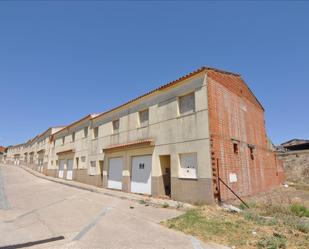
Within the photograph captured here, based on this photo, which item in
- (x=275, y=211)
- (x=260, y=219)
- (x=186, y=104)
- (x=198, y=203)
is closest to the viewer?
(x=260, y=219)

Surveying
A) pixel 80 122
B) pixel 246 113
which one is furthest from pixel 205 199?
pixel 80 122

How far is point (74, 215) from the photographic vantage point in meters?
8.46

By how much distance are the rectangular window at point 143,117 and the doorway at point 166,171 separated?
8.92 ft

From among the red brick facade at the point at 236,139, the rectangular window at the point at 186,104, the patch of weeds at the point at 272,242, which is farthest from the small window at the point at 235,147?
the patch of weeds at the point at 272,242

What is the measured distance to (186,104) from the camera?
40.1 ft

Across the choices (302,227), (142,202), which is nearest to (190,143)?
(142,202)

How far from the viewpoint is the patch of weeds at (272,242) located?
17.6 feet

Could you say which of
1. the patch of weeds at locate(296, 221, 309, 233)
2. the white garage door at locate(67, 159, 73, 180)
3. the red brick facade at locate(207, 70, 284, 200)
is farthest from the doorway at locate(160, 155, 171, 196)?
the white garage door at locate(67, 159, 73, 180)

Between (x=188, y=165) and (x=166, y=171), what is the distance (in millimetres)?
2165

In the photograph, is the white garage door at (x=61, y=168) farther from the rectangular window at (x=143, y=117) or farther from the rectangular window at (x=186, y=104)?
the rectangular window at (x=186, y=104)

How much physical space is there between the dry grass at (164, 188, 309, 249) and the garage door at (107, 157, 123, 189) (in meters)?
8.47

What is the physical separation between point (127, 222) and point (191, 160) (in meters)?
4.92

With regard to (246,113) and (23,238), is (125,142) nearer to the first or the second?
(246,113)

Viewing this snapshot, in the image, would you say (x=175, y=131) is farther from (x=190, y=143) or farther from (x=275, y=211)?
(x=275, y=211)
